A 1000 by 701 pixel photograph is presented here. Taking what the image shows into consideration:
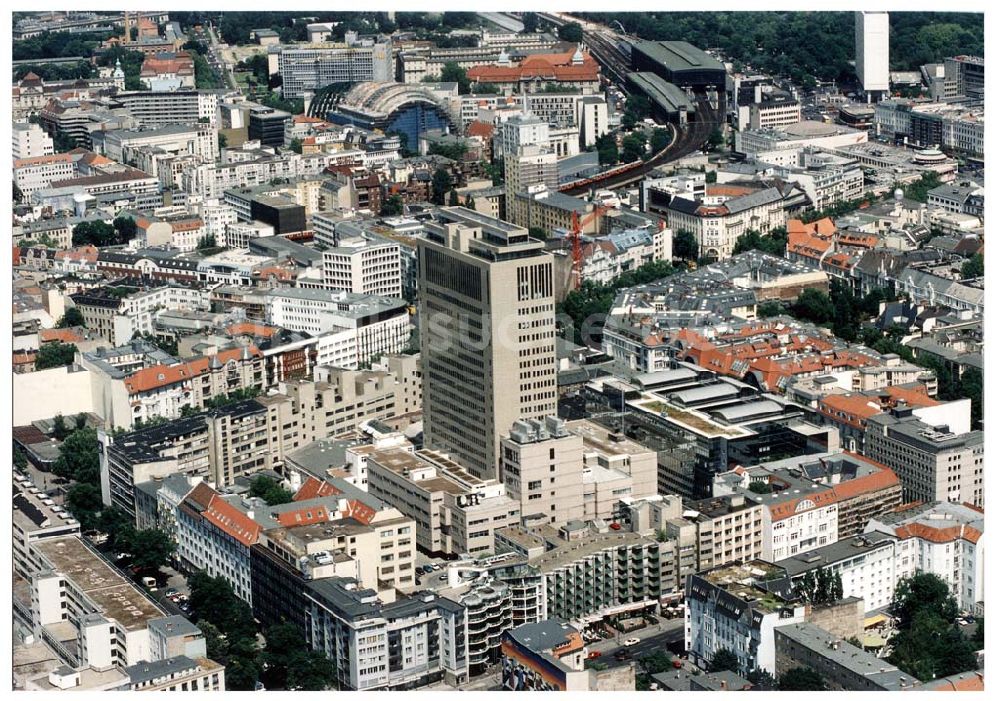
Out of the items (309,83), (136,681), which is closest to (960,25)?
(309,83)

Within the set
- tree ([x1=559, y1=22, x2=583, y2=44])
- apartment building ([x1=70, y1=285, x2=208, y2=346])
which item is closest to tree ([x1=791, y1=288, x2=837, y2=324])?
apartment building ([x1=70, y1=285, x2=208, y2=346])


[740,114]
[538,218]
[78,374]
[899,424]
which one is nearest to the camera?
[899,424]

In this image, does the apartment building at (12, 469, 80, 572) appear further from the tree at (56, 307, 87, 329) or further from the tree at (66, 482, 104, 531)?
the tree at (56, 307, 87, 329)

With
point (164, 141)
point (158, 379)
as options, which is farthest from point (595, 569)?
point (164, 141)

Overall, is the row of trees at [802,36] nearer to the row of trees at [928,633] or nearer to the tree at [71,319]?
the tree at [71,319]

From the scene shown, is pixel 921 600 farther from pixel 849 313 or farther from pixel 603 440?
pixel 849 313

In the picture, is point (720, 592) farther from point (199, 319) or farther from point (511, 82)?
point (511, 82)
